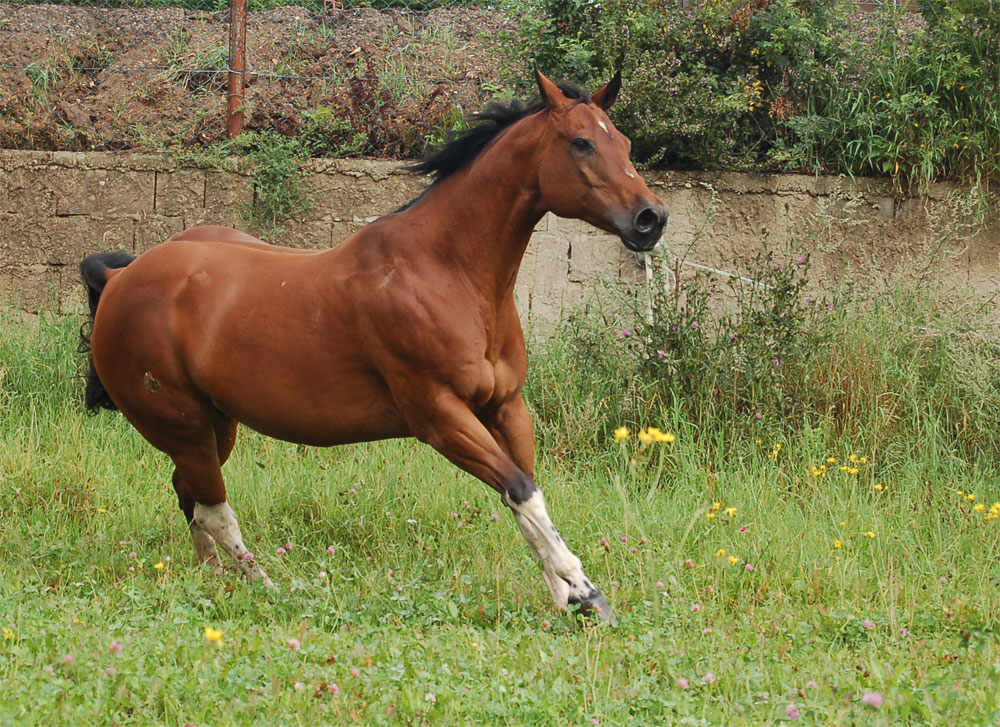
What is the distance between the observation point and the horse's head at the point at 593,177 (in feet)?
14.4

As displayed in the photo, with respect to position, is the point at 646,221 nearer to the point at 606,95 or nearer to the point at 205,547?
the point at 606,95

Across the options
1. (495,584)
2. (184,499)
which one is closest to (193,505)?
(184,499)

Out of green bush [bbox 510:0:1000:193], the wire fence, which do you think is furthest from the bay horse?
the wire fence

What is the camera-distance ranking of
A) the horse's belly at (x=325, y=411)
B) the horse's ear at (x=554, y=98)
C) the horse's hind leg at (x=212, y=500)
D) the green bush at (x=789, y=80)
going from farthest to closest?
the green bush at (x=789, y=80), the horse's hind leg at (x=212, y=500), the horse's belly at (x=325, y=411), the horse's ear at (x=554, y=98)

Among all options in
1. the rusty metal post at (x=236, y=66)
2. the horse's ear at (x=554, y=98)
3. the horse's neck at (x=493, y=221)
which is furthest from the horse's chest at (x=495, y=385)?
the rusty metal post at (x=236, y=66)

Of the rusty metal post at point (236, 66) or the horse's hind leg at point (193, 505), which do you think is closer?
the horse's hind leg at point (193, 505)

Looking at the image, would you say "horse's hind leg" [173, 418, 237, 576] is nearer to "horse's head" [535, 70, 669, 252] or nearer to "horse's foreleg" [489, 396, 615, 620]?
"horse's foreleg" [489, 396, 615, 620]

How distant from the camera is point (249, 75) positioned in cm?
930

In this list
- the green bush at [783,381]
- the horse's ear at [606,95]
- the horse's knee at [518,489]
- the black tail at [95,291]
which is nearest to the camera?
the horse's knee at [518,489]

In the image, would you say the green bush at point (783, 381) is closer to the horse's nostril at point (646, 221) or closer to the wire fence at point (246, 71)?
the horse's nostril at point (646, 221)

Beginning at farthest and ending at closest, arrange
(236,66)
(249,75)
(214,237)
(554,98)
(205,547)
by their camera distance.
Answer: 1. (249,75)
2. (236,66)
3. (214,237)
4. (205,547)
5. (554,98)

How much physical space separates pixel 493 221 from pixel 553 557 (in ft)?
4.47

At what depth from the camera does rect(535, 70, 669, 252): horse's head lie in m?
4.40

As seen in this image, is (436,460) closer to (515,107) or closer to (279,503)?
(279,503)
